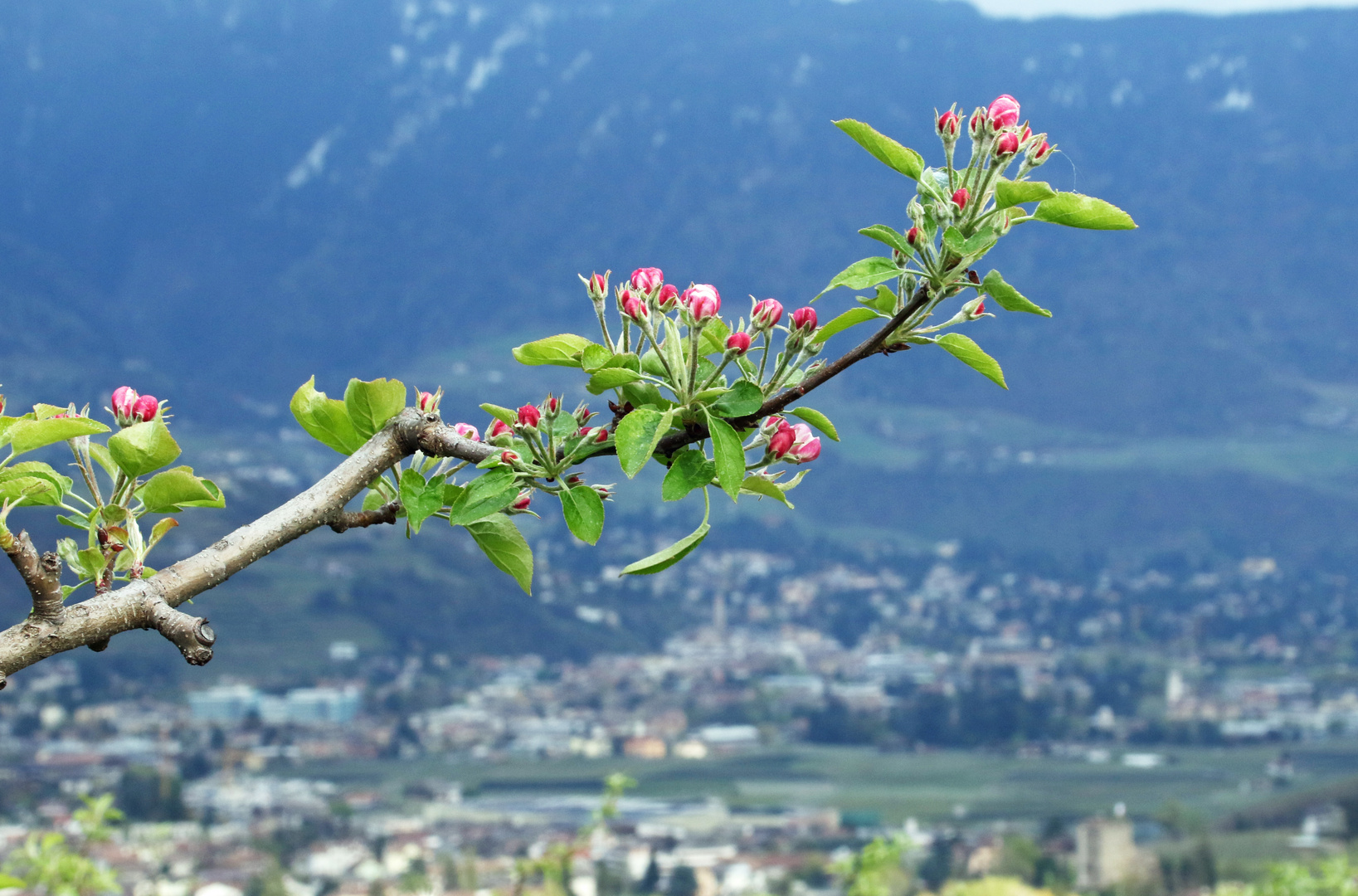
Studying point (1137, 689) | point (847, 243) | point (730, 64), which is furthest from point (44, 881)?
point (730, 64)

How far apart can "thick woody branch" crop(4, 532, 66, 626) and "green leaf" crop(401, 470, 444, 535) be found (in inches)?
15.1

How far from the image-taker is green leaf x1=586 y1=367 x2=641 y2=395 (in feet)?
4.30

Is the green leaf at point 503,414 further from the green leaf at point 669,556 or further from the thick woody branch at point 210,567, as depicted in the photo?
the green leaf at point 669,556

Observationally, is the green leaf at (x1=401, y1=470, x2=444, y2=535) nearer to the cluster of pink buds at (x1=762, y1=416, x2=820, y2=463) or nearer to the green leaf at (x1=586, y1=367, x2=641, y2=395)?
the green leaf at (x1=586, y1=367, x2=641, y2=395)

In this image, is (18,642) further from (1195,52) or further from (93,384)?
(1195,52)

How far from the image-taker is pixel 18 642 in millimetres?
1346

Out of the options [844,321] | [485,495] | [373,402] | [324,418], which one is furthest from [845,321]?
[324,418]

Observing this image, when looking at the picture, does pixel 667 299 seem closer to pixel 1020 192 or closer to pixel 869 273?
pixel 869 273

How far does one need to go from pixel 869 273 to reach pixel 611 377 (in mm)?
292

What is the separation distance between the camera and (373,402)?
5.12ft

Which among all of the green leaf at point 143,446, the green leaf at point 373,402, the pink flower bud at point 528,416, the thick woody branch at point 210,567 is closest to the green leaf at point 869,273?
the pink flower bud at point 528,416

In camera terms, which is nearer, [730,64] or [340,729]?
[340,729]

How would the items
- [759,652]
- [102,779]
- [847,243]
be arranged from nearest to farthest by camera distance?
[102,779] → [759,652] → [847,243]

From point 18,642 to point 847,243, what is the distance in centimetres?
10891
